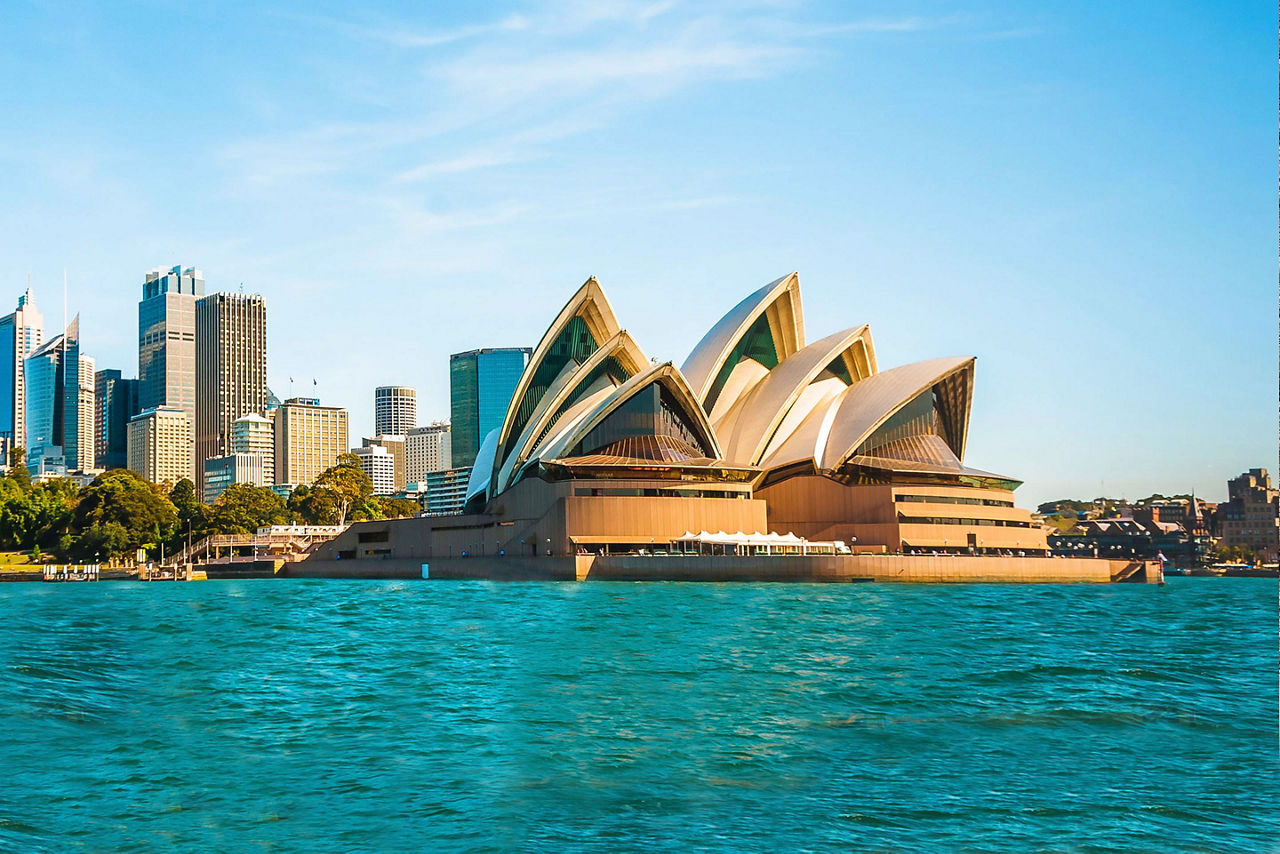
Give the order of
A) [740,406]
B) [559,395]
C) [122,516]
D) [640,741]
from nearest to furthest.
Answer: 1. [640,741]
2. [559,395]
3. [740,406]
4. [122,516]

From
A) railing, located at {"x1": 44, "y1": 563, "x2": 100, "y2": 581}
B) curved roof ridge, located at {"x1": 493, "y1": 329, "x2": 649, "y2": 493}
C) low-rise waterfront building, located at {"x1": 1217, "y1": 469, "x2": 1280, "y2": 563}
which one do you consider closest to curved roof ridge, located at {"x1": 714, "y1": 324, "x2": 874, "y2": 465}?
curved roof ridge, located at {"x1": 493, "y1": 329, "x2": 649, "y2": 493}

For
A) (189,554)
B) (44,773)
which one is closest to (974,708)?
(44,773)

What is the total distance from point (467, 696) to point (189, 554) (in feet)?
354

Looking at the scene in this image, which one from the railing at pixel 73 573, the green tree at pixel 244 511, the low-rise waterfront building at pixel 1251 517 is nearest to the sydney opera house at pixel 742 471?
the low-rise waterfront building at pixel 1251 517

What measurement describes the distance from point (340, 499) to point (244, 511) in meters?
13.1

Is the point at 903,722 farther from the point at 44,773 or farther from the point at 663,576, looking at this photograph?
the point at 663,576

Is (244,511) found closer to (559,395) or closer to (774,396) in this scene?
(559,395)

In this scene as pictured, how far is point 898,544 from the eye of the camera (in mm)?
77688

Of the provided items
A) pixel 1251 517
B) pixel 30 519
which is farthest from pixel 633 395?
pixel 30 519

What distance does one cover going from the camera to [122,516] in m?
118

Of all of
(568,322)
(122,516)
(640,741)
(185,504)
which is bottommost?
(640,741)

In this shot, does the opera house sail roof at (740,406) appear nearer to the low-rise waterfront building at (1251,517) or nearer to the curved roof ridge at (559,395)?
the curved roof ridge at (559,395)

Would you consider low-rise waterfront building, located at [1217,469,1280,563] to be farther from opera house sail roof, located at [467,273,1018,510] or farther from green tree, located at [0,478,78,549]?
green tree, located at [0,478,78,549]

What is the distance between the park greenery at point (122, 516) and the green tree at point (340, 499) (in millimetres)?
109
